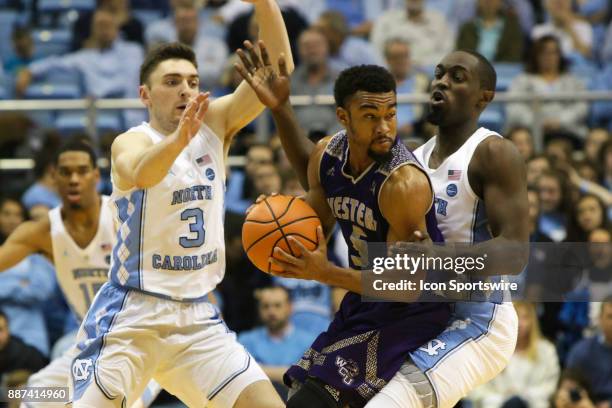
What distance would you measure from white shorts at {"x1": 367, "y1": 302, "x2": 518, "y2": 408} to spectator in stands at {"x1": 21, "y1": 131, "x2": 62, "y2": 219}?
550cm

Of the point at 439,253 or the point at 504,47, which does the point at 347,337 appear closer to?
the point at 439,253

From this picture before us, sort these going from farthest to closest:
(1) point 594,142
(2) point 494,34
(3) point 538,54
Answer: (2) point 494,34
(3) point 538,54
(1) point 594,142

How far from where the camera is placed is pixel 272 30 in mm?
6359

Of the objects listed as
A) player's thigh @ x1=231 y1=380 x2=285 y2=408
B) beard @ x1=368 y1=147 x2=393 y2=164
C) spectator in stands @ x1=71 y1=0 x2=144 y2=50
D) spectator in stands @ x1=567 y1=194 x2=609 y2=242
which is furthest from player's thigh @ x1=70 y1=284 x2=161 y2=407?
spectator in stands @ x1=71 y1=0 x2=144 y2=50

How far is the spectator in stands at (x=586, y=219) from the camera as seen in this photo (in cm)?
1022

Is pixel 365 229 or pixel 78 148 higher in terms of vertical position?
pixel 78 148

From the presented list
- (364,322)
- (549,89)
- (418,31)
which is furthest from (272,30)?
(418,31)

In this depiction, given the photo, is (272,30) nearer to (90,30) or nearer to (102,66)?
(102,66)

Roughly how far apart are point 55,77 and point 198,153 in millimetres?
6538

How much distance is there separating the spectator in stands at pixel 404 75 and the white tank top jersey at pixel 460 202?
19.7ft

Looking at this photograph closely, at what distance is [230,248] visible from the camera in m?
10.2

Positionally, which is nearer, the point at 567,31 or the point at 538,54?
the point at 538,54

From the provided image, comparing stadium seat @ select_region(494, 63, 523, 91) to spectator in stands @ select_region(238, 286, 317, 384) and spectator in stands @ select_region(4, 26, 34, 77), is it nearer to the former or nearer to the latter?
spectator in stands @ select_region(238, 286, 317, 384)

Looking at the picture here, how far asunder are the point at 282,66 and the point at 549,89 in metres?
6.76
